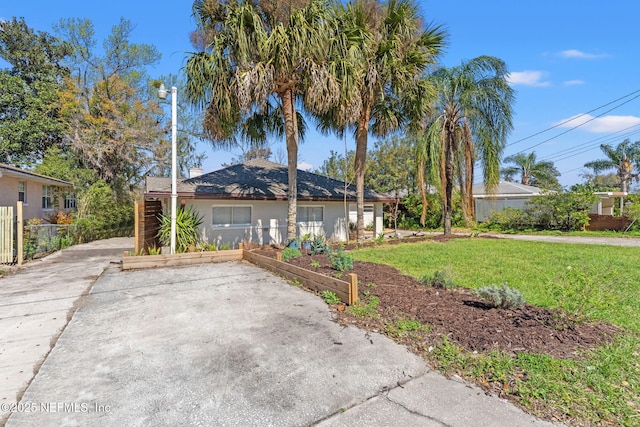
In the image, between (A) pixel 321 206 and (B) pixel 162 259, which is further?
(A) pixel 321 206

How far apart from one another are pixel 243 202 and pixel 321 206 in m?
3.71

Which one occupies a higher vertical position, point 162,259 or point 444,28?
point 444,28

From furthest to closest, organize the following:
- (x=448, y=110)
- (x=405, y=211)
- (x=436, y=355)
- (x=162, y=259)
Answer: (x=405, y=211) → (x=448, y=110) → (x=162, y=259) → (x=436, y=355)

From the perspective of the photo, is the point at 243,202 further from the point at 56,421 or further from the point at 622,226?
the point at 622,226

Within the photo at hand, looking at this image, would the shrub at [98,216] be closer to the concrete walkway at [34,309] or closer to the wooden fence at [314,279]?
the concrete walkway at [34,309]

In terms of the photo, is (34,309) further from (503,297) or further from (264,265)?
(503,297)

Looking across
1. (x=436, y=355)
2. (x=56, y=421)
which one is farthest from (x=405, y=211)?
(x=56, y=421)

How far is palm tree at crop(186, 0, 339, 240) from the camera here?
922 centimetres

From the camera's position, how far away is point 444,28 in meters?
12.2

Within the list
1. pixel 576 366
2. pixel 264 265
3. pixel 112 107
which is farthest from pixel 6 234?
pixel 112 107

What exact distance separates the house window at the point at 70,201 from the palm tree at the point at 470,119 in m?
21.0

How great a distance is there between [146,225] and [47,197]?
42.0 ft

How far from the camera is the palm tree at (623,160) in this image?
32125 millimetres

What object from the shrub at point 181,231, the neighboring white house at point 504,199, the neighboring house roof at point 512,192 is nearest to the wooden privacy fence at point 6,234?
the shrub at point 181,231
